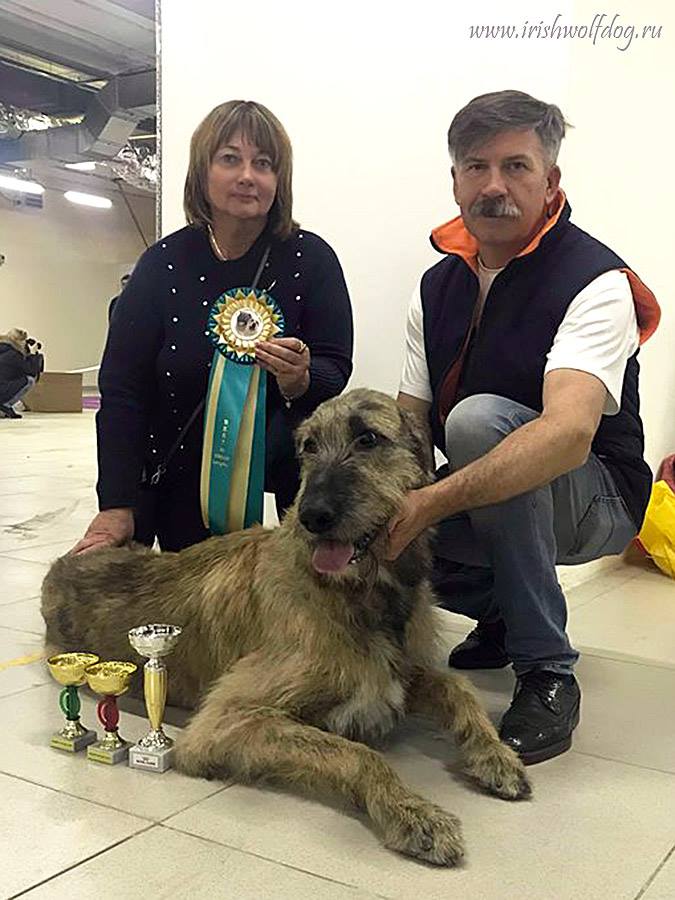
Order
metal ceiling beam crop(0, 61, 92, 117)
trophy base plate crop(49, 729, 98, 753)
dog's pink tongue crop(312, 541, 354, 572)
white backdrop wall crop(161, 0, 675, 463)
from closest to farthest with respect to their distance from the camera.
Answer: dog's pink tongue crop(312, 541, 354, 572)
trophy base plate crop(49, 729, 98, 753)
white backdrop wall crop(161, 0, 675, 463)
metal ceiling beam crop(0, 61, 92, 117)

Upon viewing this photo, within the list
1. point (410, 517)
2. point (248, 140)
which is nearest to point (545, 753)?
point (410, 517)

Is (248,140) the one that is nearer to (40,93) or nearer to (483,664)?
(483,664)

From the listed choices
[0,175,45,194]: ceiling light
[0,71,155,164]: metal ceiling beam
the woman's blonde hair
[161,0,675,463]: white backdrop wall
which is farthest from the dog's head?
[0,175,45,194]: ceiling light

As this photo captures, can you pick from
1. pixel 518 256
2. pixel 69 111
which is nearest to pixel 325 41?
pixel 518 256

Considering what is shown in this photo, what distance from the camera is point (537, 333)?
2.24m

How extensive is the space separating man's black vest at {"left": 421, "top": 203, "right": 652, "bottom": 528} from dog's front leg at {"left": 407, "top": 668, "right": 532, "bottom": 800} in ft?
2.34

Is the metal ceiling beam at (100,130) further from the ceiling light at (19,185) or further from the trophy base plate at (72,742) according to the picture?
the trophy base plate at (72,742)

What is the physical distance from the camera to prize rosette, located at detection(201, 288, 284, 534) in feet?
8.38

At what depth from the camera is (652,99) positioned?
3.62 meters

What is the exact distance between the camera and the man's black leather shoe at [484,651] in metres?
2.60

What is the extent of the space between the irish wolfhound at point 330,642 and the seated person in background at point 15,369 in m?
10.8

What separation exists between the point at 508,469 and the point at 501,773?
595mm

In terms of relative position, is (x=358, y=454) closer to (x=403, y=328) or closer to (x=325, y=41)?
(x=403, y=328)

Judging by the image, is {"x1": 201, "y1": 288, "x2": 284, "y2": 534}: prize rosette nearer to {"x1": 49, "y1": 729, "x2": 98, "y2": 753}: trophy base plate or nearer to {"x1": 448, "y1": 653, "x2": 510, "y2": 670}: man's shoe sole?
{"x1": 448, "y1": 653, "x2": 510, "y2": 670}: man's shoe sole
